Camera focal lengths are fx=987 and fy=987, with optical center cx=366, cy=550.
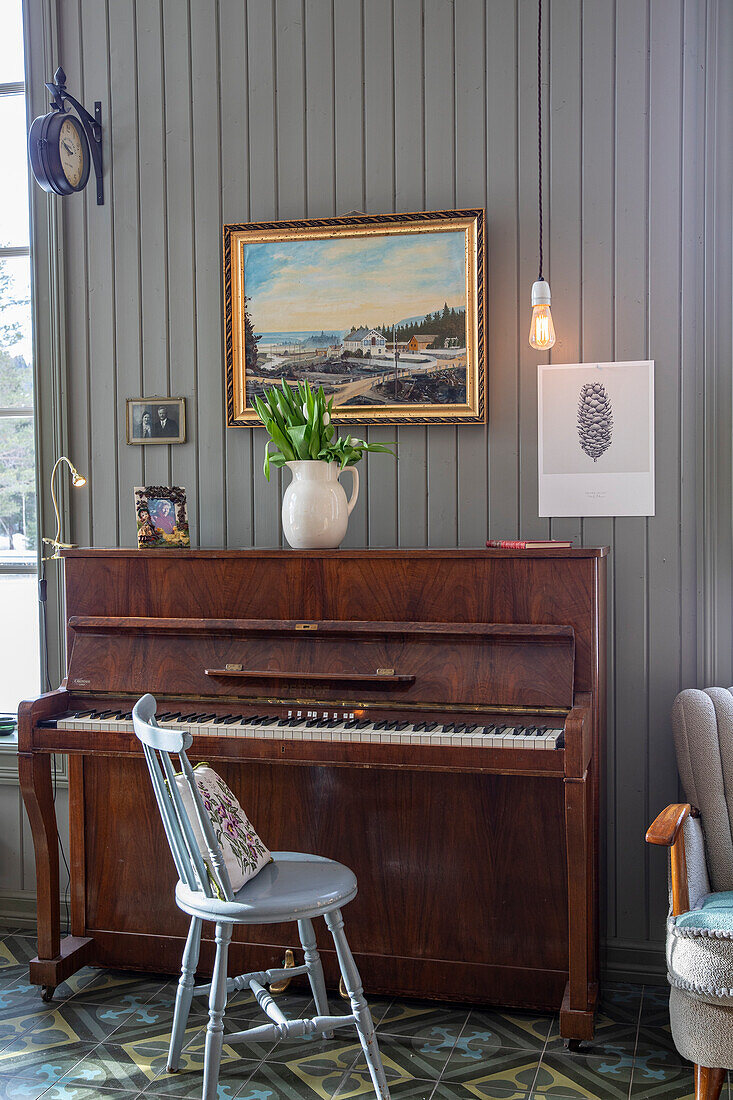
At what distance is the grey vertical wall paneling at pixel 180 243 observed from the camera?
3283 millimetres

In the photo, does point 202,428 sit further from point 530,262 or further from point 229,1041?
point 229,1041

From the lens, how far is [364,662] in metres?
2.69

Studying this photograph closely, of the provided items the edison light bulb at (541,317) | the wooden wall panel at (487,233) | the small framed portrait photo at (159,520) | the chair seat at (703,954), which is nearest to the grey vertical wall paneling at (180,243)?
the wooden wall panel at (487,233)

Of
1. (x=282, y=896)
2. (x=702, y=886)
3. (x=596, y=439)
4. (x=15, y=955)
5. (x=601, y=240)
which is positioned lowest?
(x=15, y=955)

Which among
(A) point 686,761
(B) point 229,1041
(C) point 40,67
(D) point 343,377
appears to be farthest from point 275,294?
(B) point 229,1041

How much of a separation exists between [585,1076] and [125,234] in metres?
2.88

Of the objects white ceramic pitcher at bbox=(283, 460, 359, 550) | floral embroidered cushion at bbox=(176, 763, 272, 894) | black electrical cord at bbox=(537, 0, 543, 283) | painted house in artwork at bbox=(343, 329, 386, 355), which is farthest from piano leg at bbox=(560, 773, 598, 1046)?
black electrical cord at bbox=(537, 0, 543, 283)

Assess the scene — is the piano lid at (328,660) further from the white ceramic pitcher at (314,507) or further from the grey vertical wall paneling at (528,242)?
the grey vertical wall paneling at (528,242)

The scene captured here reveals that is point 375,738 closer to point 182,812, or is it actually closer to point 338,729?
point 338,729

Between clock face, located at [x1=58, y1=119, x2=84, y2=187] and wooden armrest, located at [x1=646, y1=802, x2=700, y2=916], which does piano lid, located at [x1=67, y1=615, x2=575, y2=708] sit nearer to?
wooden armrest, located at [x1=646, y1=802, x2=700, y2=916]

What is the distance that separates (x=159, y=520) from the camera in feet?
9.81


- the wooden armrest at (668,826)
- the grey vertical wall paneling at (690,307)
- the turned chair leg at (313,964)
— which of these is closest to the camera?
the wooden armrest at (668,826)

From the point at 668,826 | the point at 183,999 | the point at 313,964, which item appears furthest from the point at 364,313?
the point at 183,999

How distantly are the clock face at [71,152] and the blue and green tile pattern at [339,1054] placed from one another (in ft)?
8.33
